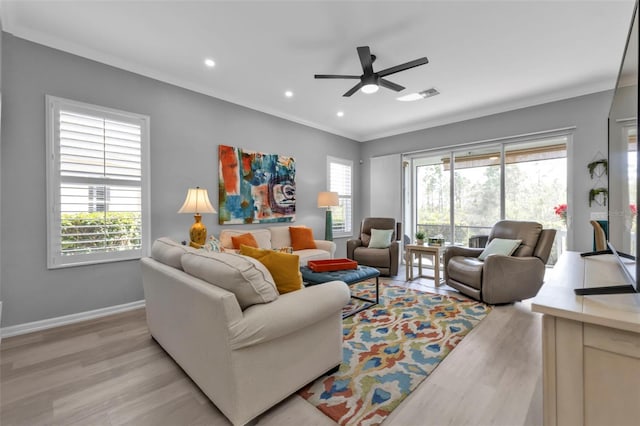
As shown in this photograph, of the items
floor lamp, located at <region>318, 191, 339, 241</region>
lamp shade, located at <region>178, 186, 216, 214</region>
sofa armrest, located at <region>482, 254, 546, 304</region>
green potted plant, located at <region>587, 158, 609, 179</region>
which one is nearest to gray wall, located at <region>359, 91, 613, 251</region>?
green potted plant, located at <region>587, 158, 609, 179</region>

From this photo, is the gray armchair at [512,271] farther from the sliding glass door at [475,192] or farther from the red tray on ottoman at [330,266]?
the red tray on ottoman at [330,266]

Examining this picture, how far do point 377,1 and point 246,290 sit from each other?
7.97 feet

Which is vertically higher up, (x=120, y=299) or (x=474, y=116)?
(x=474, y=116)

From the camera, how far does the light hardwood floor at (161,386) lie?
1.51 m

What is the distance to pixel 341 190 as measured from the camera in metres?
6.02

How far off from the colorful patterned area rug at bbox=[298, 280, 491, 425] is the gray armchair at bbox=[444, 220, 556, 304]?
0.20m

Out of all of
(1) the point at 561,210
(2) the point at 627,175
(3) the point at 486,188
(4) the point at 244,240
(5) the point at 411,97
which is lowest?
(4) the point at 244,240

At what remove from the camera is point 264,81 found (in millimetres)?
3613

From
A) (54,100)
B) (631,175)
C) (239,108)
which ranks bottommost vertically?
(631,175)

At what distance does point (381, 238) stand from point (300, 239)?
1.44 metres

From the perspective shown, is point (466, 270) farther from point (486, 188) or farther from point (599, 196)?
point (599, 196)

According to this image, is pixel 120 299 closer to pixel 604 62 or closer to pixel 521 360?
pixel 521 360

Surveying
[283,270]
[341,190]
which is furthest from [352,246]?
[283,270]

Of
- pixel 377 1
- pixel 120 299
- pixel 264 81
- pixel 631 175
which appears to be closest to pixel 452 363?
pixel 631 175
